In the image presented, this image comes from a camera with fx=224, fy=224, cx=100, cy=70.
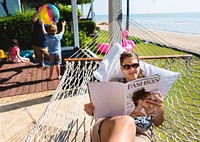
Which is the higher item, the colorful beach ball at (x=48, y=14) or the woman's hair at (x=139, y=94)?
the colorful beach ball at (x=48, y=14)

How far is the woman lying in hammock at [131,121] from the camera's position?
1.12 metres

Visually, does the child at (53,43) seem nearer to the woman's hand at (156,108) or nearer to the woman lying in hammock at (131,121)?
the woman lying in hammock at (131,121)

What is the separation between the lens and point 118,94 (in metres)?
1.19

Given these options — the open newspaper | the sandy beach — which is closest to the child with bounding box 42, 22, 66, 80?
the open newspaper

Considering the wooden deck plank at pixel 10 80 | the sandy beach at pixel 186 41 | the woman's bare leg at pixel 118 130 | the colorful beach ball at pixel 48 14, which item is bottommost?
the sandy beach at pixel 186 41

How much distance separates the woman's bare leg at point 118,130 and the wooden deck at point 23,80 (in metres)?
2.28

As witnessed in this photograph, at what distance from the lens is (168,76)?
1.38 meters

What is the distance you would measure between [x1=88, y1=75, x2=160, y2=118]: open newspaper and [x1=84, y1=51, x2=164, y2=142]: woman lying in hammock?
0.05 meters

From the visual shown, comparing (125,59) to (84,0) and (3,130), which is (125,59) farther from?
(84,0)

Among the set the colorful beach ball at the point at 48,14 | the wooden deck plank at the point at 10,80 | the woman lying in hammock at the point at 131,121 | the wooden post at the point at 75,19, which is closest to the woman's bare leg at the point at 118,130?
the woman lying in hammock at the point at 131,121

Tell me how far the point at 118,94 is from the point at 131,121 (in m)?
0.16

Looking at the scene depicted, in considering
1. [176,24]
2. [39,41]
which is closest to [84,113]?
[39,41]

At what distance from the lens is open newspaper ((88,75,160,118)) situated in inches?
45.0

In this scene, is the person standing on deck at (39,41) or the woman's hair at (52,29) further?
the person standing on deck at (39,41)
